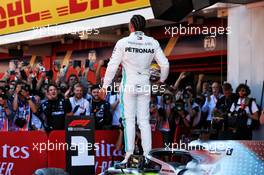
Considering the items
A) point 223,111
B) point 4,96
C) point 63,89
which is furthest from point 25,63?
point 223,111

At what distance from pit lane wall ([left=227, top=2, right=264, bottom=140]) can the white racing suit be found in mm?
3643

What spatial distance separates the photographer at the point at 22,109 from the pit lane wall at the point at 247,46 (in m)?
3.91

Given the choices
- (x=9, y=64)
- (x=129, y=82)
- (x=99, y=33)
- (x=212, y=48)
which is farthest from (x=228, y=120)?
(x=9, y=64)

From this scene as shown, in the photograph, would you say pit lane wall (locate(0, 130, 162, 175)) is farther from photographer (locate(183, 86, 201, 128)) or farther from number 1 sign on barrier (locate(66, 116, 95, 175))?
photographer (locate(183, 86, 201, 128))

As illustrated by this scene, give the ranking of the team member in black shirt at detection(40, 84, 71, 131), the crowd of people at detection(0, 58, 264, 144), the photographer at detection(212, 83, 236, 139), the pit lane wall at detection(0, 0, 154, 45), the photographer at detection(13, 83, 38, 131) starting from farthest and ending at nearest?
the pit lane wall at detection(0, 0, 154, 45) → the photographer at detection(13, 83, 38, 131) → the team member in black shirt at detection(40, 84, 71, 131) → the crowd of people at detection(0, 58, 264, 144) → the photographer at detection(212, 83, 236, 139)

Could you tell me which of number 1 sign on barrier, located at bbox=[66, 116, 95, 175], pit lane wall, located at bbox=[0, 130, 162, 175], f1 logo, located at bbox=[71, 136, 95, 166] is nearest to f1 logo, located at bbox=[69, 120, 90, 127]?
number 1 sign on barrier, located at bbox=[66, 116, 95, 175]

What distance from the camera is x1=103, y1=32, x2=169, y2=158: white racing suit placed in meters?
7.71

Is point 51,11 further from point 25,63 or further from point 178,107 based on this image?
point 178,107

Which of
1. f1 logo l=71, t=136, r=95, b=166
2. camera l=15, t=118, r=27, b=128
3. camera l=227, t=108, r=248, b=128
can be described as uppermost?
camera l=227, t=108, r=248, b=128

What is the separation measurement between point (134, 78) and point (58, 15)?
316 inches

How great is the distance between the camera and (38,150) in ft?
32.1

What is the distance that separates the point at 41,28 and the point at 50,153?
7006 mm

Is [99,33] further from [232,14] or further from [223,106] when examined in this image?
[223,106]

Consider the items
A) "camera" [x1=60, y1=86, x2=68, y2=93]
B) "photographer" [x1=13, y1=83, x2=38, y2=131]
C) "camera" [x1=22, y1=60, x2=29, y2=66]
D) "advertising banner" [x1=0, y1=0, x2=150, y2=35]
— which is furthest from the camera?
"camera" [x1=22, y1=60, x2=29, y2=66]
